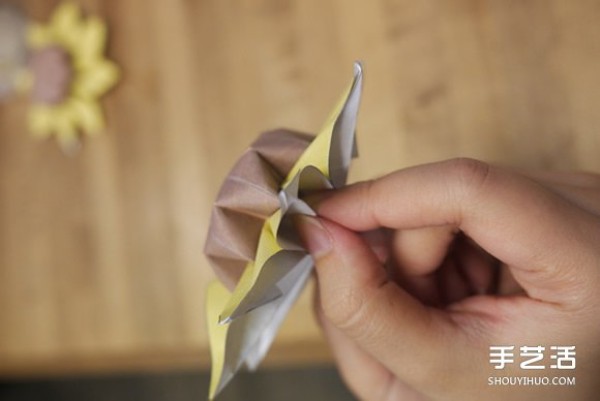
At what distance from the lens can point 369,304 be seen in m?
0.39

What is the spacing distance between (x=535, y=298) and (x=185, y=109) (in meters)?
0.43

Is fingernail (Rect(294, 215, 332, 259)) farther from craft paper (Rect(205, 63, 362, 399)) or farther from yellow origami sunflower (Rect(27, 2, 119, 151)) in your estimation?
yellow origami sunflower (Rect(27, 2, 119, 151))

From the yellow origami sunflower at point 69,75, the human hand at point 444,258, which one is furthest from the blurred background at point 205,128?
the human hand at point 444,258

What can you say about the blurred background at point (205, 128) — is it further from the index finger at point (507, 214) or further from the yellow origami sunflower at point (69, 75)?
the index finger at point (507, 214)

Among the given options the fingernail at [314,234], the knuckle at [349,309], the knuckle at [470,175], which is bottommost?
the knuckle at [349,309]

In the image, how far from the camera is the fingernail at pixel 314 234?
400 mm

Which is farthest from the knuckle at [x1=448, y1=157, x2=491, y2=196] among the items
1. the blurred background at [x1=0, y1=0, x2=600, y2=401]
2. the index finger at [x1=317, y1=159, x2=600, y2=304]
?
the blurred background at [x1=0, y1=0, x2=600, y2=401]

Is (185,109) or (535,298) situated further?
(185,109)

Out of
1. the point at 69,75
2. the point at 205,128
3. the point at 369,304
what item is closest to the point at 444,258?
the point at 369,304

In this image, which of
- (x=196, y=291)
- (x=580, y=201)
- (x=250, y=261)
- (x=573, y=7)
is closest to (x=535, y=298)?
(x=580, y=201)

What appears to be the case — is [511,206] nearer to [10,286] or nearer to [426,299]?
[426,299]

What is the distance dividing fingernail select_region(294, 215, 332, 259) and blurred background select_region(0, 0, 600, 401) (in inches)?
8.1

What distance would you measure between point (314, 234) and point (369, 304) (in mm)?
53

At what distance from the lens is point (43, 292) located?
75 cm
